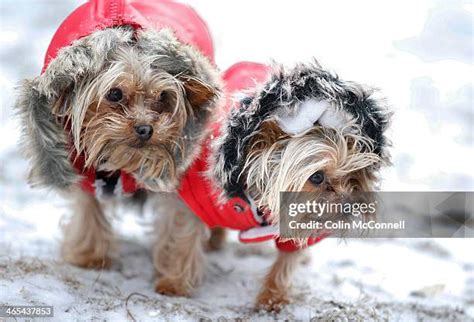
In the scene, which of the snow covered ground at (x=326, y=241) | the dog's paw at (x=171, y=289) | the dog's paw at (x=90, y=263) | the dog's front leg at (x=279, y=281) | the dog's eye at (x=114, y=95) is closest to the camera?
the dog's eye at (x=114, y=95)

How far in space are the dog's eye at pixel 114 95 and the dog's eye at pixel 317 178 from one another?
Result: 3.09 ft

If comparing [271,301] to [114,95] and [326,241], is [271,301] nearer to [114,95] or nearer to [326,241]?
[326,241]

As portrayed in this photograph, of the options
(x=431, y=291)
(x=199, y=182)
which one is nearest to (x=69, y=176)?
(x=199, y=182)

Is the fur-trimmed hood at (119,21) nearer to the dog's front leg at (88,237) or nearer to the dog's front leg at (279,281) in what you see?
the dog's front leg at (88,237)

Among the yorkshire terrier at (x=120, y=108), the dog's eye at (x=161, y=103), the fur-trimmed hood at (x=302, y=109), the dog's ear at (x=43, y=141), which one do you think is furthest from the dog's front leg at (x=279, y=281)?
the dog's ear at (x=43, y=141)

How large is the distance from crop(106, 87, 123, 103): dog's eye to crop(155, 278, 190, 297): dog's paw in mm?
1127

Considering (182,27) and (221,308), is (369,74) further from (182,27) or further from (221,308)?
(221,308)

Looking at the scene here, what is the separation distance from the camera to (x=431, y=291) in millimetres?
4078

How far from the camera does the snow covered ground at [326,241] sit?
3582mm

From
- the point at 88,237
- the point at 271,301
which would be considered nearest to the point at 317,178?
the point at 271,301

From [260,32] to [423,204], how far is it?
9.75ft

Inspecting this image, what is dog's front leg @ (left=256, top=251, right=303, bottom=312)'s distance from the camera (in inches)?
147

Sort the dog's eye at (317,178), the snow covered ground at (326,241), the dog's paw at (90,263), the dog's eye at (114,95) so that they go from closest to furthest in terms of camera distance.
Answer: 1. the dog's eye at (317,178)
2. the dog's eye at (114,95)
3. the snow covered ground at (326,241)
4. the dog's paw at (90,263)

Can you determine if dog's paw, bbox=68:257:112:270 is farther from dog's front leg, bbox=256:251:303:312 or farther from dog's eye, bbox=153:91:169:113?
dog's eye, bbox=153:91:169:113
